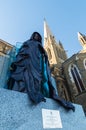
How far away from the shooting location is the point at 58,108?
275cm

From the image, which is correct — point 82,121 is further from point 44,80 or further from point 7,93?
point 7,93

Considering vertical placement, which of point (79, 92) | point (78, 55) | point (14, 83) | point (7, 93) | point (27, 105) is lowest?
point (27, 105)

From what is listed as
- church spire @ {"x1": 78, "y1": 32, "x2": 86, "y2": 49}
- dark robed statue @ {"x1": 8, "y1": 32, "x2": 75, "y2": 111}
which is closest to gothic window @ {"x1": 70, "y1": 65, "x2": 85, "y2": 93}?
church spire @ {"x1": 78, "y1": 32, "x2": 86, "y2": 49}

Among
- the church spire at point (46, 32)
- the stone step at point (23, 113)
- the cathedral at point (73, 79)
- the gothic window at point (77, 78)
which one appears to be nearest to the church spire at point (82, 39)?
the cathedral at point (73, 79)

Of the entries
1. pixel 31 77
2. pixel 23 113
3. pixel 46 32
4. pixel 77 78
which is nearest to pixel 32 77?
pixel 31 77

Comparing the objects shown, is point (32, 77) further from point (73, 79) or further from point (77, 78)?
point (73, 79)

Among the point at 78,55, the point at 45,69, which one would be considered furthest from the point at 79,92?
the point at 45,69

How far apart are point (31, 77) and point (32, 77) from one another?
0.02 metres

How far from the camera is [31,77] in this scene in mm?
2750

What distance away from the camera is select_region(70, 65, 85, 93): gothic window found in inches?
761

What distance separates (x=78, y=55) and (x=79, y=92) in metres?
5.67

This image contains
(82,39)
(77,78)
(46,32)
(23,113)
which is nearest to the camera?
(23,113)

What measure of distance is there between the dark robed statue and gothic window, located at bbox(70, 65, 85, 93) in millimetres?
16589

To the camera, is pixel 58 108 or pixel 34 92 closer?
pixel 34 92
